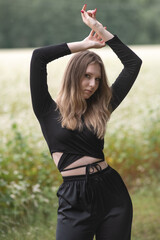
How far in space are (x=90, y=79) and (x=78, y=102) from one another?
0.50 ft

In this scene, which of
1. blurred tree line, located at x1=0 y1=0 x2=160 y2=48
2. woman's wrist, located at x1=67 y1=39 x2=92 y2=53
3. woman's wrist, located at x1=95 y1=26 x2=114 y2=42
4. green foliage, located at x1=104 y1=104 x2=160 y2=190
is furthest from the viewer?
blurred tree line, located at x1=0 y1=0 x2=160 y2=48

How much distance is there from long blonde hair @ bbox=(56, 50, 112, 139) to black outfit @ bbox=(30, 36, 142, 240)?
0.04 m

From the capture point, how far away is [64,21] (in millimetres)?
36688

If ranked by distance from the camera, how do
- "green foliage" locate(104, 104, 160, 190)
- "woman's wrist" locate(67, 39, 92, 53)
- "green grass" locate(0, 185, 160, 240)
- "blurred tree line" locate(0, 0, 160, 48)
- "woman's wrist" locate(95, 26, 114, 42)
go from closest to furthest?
"woman's wrist" locate(67, 39, 92, 53)
"woman's wrist" locate(95, 26, 114, 42)
"green grass" locate(0, 185, 160, 240)
"green foliage" locate(104, 104, 160, 190)
"blurred tree line" locate(0, 0, 160, 48)

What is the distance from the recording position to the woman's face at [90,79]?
96.3 inches

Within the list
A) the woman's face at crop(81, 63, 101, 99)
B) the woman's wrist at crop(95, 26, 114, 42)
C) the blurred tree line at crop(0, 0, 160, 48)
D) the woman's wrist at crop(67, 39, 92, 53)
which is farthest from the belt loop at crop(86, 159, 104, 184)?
the blurred tree line at crop(0, 0, 160, 48)

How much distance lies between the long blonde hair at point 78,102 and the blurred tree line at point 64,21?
32.9 metres

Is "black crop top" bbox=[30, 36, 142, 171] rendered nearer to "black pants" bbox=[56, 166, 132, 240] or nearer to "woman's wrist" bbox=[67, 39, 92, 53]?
"woman's wrist" bbox=[67, 39, 92, 53]

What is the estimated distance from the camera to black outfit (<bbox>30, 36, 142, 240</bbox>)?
2.33 m

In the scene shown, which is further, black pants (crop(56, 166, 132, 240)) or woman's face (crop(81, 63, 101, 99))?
woman's face (crop(81, 63, 101, 99))

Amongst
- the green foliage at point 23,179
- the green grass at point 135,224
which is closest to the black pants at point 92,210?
the green grass at point 135,224

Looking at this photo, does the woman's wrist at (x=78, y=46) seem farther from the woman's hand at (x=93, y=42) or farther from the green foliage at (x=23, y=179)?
the green foliage at (x=23, y=179)

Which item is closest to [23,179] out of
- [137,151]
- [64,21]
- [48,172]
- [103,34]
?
[48,172]

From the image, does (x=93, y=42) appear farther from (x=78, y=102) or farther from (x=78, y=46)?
(x=78, y=102)
